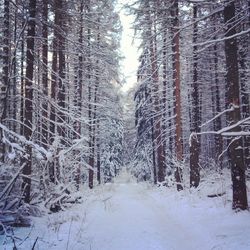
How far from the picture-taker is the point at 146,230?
898cm

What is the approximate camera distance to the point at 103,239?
8.15 metres

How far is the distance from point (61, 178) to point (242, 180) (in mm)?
6364

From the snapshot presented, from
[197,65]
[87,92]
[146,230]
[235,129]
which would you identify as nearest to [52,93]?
[87,92]

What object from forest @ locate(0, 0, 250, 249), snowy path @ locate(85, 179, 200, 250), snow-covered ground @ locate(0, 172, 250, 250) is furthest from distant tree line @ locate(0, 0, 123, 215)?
snowy path @ locate(85, 179, 200, 250)

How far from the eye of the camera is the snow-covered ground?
24.3 ft

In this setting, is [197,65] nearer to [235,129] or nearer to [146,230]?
[235,129]

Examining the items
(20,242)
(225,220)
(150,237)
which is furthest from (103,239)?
(225,220)

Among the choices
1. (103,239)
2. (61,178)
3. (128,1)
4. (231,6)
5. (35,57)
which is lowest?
(103,239)

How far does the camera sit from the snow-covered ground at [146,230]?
7.41 meters

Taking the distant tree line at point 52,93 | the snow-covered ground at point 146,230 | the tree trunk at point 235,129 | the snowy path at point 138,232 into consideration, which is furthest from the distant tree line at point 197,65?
the distant tree line at point 52,93

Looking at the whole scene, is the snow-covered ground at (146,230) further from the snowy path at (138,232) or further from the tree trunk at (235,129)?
the tree trunk at (235,129)

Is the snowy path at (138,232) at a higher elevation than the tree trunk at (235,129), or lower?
lower

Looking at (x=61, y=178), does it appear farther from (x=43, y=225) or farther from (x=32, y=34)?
(x=32, y=34)

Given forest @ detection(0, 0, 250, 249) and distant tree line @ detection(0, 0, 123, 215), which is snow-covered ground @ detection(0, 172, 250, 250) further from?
distant tree line @ detection(0, 0, 123, 215)
